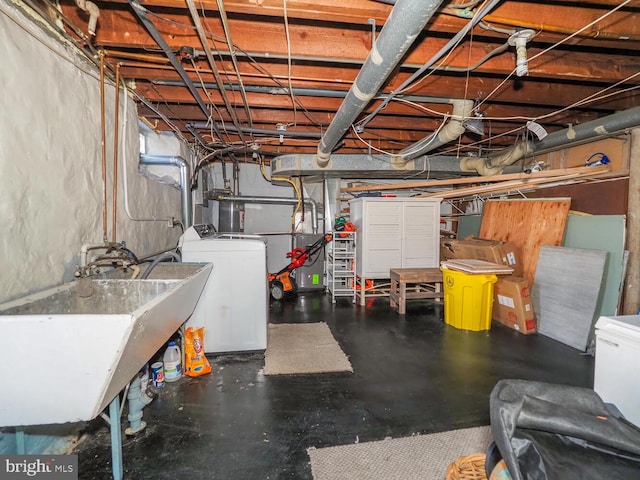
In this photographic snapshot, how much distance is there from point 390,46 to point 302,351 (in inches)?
103

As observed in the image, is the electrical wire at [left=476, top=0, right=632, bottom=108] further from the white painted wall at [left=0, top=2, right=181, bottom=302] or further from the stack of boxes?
the white painted wall at [left=0, top=2, right=181, bottom=302]

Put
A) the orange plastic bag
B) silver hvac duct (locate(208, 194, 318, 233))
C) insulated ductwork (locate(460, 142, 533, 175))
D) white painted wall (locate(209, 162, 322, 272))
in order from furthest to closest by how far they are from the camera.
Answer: white painted wall (locate(209, 162, 322, 272)) → silver hvac duct (locate(208, 194, 318, 233)) → insulated ductwork (locate(460, 142, 533, 175)) → the orange plastic bag

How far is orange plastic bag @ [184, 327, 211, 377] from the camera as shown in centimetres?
250

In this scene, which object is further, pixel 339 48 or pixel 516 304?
pixel 516 304

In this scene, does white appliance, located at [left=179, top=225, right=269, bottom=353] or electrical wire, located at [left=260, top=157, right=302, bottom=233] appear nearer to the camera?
white appliance, located at [left=179, top=225, right=269, bottom=353]

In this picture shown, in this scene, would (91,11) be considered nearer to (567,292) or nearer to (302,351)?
(302,351)

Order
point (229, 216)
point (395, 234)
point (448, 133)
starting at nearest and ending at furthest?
1. point (448, 133)
2. point (395, 234)
3. point (229, 216)

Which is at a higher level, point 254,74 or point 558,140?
point 254,74

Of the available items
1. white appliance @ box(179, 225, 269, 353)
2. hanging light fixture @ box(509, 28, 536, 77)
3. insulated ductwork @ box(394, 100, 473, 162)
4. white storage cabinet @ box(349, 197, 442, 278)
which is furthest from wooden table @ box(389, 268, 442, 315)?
hanging light fixture @ box(509, 28, 536, 77)

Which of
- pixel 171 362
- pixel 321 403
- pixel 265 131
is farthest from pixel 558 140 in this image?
pixel 171 362

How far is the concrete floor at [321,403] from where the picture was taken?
1.62m

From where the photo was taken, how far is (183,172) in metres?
3.25

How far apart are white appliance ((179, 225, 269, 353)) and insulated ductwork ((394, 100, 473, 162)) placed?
230 centimetres

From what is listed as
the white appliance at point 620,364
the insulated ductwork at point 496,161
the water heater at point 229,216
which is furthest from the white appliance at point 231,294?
the insulated ductwork at point 496,161
